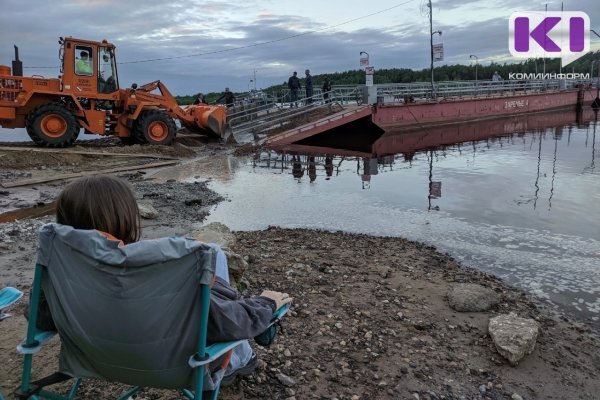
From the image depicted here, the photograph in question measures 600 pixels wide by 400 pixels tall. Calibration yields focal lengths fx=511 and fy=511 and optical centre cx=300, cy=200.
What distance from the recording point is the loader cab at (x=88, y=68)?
1558 centimetres

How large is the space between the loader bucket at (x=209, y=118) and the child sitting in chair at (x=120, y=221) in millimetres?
18592

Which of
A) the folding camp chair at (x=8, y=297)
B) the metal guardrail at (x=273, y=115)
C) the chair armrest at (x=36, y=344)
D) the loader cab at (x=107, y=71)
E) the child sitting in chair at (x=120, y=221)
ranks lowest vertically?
the chair armrest at (x=36, y=344)

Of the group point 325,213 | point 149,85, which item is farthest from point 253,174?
point 149,85

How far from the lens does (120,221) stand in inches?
79.4

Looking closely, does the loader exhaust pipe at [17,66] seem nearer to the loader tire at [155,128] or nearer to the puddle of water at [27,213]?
the loader tire at [155,128]

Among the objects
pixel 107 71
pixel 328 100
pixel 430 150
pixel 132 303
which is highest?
pixel 107 71

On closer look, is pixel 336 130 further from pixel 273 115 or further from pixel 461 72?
pixel 461 72

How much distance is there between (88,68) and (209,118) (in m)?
5.21

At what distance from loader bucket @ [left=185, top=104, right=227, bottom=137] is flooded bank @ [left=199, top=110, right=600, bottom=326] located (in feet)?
9.09

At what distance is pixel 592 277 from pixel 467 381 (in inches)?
139

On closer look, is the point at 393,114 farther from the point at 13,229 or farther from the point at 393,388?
the point at 393,388

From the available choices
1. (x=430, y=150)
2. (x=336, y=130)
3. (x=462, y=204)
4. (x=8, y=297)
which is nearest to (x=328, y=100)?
→ (x=336, y=130)

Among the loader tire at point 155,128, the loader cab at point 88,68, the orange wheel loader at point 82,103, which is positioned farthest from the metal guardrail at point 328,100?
the loader cab at point 88,68

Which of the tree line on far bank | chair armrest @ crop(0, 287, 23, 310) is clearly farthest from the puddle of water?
the tree line on far bank
